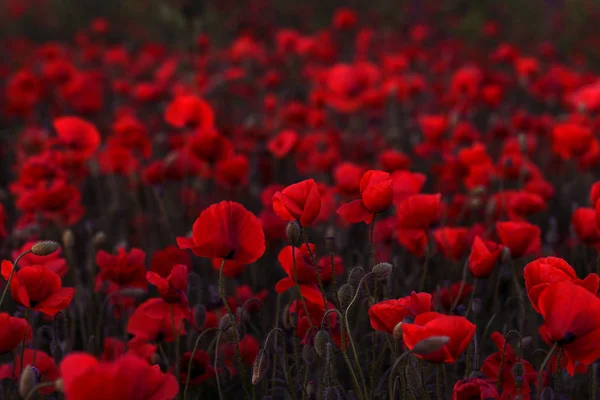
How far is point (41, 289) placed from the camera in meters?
1.26

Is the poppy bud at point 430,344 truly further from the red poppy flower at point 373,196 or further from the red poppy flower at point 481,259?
the red poppy flower at point 481,259

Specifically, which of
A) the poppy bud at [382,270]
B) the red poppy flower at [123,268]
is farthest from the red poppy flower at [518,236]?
the red poppy flower at [123,268]

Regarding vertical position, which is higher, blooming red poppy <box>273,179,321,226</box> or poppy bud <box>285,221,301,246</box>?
blooming red poppy <box>273,179,321,226</box>

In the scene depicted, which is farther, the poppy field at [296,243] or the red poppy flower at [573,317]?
the poppy field at [296,243]

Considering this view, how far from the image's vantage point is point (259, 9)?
271 inches

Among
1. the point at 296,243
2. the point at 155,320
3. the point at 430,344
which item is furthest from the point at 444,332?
the point at 155,320

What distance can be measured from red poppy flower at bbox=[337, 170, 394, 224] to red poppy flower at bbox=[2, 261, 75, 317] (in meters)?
0.59

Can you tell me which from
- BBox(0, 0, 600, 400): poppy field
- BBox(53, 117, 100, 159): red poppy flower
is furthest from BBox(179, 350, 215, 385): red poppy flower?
BBox(53, 117, 100, 159): red poppy flower

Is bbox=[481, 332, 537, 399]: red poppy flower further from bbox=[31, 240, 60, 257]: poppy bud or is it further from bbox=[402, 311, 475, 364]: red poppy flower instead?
bbox=[31, 240, 60, 257]: poppy bud

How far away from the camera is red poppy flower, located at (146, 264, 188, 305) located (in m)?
1.29

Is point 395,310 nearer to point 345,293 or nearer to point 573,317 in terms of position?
point 345,293

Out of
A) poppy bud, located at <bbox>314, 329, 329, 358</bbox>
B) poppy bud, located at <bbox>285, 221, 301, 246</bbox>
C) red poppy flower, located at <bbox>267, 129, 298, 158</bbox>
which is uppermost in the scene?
poppy bud, located at <bbox>285, 221, 301, 246</bbox>

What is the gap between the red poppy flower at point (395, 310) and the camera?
109 cm

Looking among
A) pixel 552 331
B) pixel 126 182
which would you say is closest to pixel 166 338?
pixel 552 331
